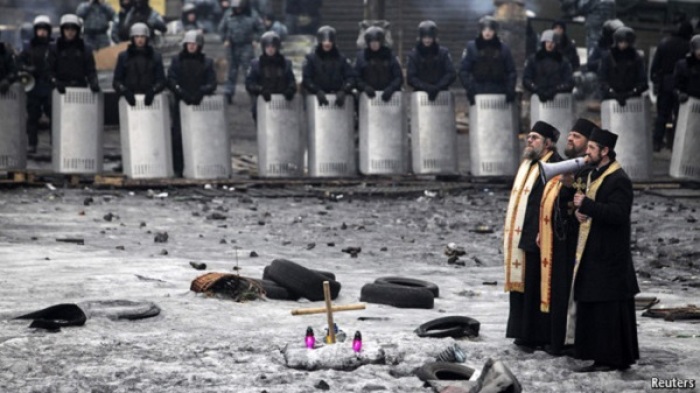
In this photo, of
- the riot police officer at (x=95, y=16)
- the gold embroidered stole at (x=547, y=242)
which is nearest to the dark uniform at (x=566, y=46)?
the riot police officer at (x=95, y=16)

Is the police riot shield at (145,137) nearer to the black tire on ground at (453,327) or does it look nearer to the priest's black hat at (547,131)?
the black tire on ground at (453,327)

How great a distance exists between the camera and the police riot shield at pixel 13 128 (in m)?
24.6

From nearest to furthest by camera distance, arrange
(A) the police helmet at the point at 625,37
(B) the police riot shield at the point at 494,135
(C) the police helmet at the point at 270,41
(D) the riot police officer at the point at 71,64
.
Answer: (D) the riot police officer at the point at 71,64
(B) the police riot shield at the point at 494,135
(C) the police helmet at the point at 270,41
(A) the police helmet at the point at 625,37

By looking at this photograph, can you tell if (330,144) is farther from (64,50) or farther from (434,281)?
(434,281)

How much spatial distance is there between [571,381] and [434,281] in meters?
5.00

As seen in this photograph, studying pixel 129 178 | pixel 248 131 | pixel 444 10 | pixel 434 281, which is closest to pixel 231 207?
pixel 129 178

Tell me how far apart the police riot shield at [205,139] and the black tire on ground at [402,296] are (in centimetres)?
1012

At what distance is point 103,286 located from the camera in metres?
15.7

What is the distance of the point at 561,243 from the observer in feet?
42.5

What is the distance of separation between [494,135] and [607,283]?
1315 cm

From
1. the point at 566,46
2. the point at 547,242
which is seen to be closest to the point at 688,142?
the point at 566,46

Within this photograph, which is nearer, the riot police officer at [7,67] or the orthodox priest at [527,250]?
the orthodox priest at [527,250]

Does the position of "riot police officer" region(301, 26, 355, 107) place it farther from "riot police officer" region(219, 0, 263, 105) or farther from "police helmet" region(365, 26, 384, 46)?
"riot police officer" region(219, 0, 263, 105)

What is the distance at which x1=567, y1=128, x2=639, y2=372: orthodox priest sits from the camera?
12.4 meters
